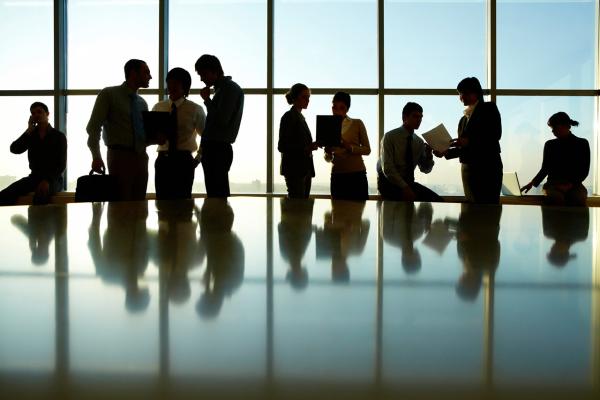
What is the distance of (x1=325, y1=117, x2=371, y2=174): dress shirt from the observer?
507cm

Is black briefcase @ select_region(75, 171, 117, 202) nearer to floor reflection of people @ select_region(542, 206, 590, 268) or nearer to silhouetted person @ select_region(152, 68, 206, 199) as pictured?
silhouetted person @ select_region(152, 68, 206, 199)

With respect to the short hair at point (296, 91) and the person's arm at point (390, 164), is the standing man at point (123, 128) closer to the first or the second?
the short hair at point (296, 91)

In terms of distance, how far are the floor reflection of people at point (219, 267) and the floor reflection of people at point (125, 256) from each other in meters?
0.04

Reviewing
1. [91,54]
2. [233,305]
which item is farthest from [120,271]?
[91,54]

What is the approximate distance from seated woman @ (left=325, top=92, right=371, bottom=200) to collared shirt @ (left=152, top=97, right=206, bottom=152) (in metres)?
1.17

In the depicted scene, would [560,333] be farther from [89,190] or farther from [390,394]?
[89,190]

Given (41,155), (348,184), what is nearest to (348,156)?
(348,184)

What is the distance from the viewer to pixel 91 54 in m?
9.45

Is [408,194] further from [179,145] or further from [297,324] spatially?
[297,324]

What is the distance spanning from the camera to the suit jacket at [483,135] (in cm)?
431

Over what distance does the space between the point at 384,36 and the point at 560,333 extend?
936 centimetres

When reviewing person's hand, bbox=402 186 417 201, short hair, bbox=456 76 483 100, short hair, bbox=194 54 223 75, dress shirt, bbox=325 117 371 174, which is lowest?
person's hand, bbox=402 186 417 201

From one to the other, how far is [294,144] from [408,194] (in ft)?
3.43

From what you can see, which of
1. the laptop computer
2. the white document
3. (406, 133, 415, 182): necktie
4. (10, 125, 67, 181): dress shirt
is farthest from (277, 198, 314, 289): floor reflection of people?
the laptop computer
